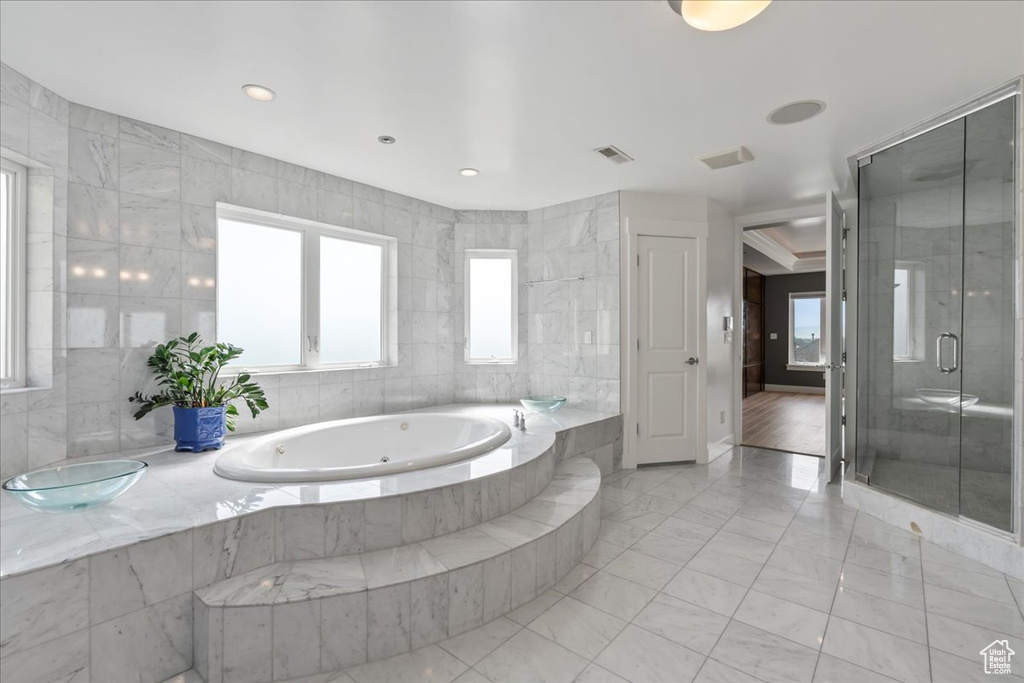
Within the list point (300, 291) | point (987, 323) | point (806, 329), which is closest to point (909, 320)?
point (987, 323)

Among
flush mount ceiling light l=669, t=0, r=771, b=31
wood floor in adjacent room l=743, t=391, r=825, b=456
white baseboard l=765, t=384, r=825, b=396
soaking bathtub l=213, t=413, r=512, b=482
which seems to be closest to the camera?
flush mount ceiling light l=669, t=0, r=771, b=31

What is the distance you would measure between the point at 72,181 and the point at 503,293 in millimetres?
3073

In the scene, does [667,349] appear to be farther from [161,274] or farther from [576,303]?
[161,274]

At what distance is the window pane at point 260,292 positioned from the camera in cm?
302

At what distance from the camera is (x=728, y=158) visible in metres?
3.09

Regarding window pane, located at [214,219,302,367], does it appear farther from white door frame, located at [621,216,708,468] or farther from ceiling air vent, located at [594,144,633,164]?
white door frame, located at [621,216,708,468]

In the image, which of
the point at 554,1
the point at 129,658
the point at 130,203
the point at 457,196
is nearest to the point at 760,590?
the point at 129,658

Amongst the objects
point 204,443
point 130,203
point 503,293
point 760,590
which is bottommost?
point 760,590

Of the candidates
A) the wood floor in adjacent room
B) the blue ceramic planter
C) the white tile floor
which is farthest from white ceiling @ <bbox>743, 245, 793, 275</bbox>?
the blue ceramic planter

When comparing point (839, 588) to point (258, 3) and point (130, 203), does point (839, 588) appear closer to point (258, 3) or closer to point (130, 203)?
point (258, 3)

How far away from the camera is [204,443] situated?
2.54m

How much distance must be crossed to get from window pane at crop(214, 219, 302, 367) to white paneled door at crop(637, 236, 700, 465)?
8.98 feet

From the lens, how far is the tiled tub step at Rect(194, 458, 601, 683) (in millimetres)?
1519

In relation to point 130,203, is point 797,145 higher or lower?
higher
